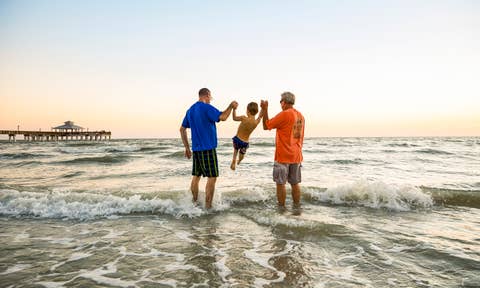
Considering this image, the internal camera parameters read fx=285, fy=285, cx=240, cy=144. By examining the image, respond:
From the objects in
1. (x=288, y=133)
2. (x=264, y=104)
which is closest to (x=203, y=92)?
(x=264, y=104)

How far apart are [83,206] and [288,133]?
14.5ft

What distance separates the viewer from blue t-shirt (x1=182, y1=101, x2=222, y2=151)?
5.41m

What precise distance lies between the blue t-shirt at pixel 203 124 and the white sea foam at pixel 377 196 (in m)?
3.28

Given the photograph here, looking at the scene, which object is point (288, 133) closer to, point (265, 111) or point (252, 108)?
point (265, 111)

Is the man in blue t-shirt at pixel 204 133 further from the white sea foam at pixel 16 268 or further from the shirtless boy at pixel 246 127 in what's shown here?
the white sea foam at pixel 16 268

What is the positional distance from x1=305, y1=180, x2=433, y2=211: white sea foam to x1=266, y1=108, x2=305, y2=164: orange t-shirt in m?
1.82

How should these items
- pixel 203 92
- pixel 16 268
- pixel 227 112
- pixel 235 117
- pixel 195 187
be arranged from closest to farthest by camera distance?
1. pixel 16 268
2. pixel 227 112
3. pixel 203 92
4. pixel 235 117
5. pixel 195 187

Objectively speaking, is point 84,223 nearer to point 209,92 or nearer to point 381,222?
point 209,92

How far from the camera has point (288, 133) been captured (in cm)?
572

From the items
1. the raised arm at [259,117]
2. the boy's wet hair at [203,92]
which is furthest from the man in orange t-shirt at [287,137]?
the boy's wet hair at [203,92]

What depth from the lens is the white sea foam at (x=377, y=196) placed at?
21.5 feet

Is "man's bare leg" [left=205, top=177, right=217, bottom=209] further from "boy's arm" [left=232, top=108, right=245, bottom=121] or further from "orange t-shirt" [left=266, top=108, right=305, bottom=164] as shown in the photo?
"orange t-shirt" [left=266, top=108, right=305, bottom=164]

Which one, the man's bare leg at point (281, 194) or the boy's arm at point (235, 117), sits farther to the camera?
the man's bare leg at point (281, 194)

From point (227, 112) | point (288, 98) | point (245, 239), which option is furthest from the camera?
point (288, 98)
